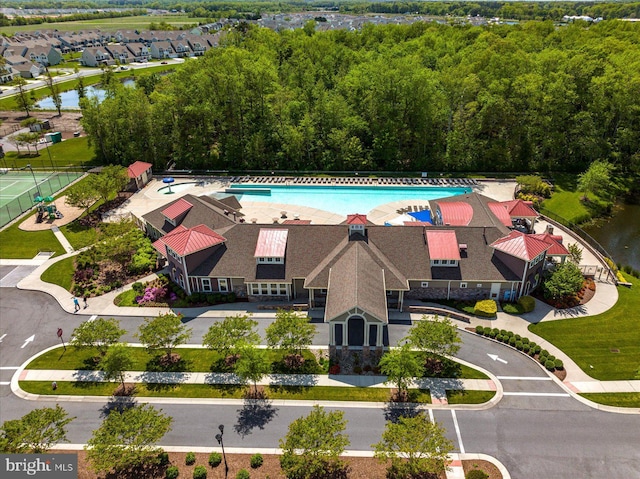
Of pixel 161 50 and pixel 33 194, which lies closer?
pixel 33 194

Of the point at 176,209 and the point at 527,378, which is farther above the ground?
the point at 176,209

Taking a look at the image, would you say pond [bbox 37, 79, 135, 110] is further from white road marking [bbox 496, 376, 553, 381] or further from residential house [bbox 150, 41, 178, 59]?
white road marking [bbox 496, 376, 553, 381]

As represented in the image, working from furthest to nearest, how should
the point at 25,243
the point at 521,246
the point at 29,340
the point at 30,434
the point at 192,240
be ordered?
the point at 25,243 → the point at 192,240 → the point at 521,246 → the point at 29,340 → the point at 30,434

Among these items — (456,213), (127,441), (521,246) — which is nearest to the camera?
(127,441)

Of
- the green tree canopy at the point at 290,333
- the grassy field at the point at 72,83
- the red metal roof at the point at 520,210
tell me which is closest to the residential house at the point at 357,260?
the green tree canopy at the point at 290,333

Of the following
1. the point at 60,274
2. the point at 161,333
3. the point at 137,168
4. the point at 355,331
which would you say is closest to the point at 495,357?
the point at 355,331

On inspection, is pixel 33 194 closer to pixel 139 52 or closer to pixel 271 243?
pixel 271 243

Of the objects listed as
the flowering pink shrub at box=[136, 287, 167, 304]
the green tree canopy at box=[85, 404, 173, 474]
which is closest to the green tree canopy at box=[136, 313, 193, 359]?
the green tree canopy at box=[85, 404, 173, 474]
